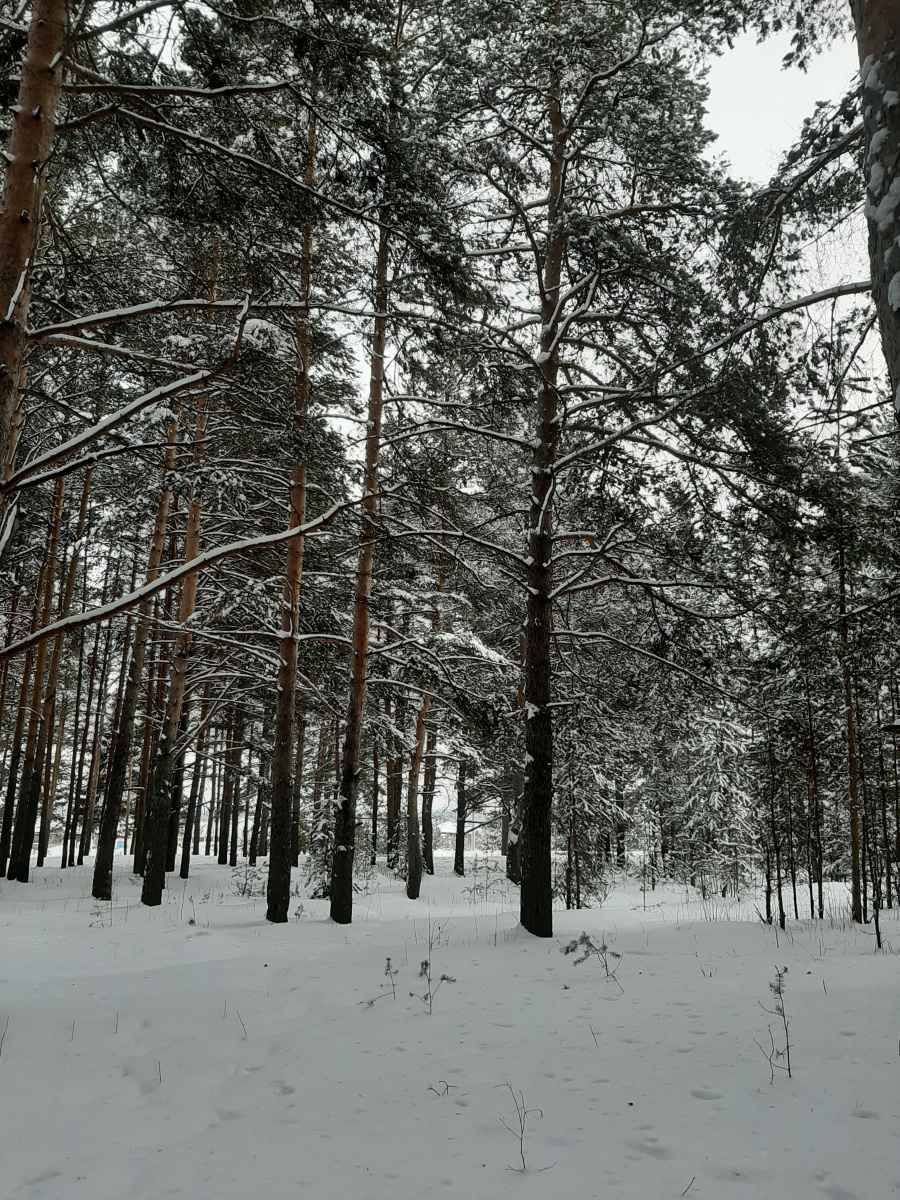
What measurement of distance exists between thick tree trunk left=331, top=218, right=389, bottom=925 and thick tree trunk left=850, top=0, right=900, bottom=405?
7.39 m

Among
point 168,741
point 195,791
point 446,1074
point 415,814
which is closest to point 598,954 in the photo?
point 446,1074

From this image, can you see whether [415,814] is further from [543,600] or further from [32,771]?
[543,600]

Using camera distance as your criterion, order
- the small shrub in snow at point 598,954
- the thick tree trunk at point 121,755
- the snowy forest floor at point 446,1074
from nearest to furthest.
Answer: the snowy forest floor at point 446,1074 → the small shrub in snow at point 598,954 → the thick tree trunk at point 121,755

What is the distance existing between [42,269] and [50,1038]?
629cm

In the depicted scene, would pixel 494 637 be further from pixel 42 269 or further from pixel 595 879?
pixel 42 269

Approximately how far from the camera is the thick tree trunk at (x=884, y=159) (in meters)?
2.73

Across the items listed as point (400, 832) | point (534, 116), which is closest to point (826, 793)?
point (400, 832)

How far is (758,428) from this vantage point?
6930 mm

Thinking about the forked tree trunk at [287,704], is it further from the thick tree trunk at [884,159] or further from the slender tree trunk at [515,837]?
the slender tree trunk at [515,837]

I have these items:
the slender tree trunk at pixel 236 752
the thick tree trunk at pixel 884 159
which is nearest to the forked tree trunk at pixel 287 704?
the slender tree trunk at pixel 236 752

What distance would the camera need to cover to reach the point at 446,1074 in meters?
4.43

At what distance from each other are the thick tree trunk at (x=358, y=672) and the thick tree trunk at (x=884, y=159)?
739cm

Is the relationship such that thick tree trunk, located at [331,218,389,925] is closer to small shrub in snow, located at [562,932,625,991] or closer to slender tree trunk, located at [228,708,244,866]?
small shrub in snow, located at [562,932,625,991]

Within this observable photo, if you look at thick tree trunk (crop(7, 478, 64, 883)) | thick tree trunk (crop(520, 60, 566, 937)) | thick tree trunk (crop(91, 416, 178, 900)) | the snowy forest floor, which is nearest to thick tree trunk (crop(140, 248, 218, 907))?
thick tree trunk (crop(91, 416, 178, 900))
